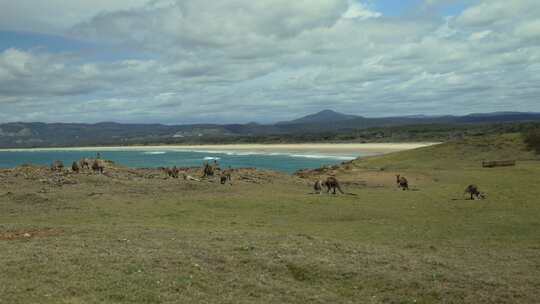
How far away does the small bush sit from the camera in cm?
6731

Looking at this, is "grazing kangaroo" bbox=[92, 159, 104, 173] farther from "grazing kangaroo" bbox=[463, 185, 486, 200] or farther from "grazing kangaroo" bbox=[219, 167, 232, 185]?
"grazing kangaroo" bbox=[463, 185, 486, 200]

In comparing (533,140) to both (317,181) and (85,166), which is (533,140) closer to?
(317,181)

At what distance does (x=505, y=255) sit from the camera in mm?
16422

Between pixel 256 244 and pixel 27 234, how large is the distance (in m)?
8.59

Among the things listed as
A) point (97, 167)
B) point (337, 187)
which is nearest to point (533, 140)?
point (337, 187)

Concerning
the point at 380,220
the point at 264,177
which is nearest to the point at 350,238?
the point at 380,220

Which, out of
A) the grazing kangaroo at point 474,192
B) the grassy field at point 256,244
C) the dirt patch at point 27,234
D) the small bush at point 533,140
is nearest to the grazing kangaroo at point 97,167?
the grassy field at point 256,244

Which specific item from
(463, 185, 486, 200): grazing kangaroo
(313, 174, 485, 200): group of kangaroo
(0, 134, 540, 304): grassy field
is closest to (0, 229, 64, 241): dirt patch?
(0, 134, 540, 304): grassy field

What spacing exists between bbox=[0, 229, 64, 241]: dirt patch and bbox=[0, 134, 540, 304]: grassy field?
0.04m

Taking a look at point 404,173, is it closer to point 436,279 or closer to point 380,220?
point 380,220

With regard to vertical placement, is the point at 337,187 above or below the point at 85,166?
below

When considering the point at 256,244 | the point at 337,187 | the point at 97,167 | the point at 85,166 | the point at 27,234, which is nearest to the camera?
the point at 256,244

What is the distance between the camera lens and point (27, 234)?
774 inches

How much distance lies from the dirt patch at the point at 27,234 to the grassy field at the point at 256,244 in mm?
45
